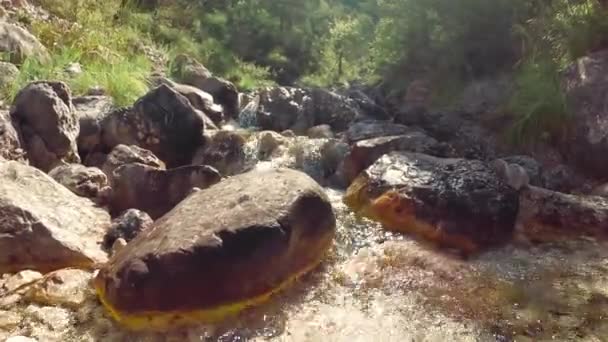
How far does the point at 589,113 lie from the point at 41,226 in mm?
4592

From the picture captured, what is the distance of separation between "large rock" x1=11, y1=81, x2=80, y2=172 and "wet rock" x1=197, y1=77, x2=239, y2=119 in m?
3.50

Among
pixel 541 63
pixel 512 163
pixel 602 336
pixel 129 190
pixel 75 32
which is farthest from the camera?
pixel 75 32

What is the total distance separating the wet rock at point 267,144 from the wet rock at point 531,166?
8.29 ft

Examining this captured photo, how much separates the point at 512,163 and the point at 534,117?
0.79 meters

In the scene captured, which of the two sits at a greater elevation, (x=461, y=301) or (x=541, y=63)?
(x=541, y=63)

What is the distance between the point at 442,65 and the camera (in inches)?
333

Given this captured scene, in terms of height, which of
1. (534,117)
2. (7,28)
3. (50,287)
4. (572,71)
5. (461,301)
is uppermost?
(572,71)

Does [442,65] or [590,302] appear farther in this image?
[442,65]

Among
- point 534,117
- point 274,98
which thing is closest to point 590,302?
point 534,117

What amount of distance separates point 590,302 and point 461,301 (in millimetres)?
691

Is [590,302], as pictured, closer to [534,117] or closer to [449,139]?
[534,117]

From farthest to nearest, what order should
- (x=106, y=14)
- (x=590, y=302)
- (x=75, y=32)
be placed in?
(x=106, y=14)
(x=75, y=32)
(x=590, y=302)

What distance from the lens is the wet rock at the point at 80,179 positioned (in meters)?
4.23

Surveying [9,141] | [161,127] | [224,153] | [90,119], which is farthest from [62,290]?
[224,153]
